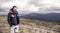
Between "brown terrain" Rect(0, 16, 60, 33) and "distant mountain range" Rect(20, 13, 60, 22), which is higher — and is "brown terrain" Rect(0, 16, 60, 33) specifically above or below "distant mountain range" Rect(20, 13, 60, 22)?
below

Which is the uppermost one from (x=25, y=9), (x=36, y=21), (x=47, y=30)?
(x=25, y=9)

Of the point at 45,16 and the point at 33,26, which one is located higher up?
the point at 45,16

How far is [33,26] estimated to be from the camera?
439cm

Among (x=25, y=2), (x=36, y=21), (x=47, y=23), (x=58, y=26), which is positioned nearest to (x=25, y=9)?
(x=25, y=2)

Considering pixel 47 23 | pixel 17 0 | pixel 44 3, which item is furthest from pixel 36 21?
pixel 17 0

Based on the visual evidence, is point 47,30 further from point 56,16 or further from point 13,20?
point 13,20

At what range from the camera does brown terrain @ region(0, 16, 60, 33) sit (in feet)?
14.3

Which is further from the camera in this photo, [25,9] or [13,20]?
[25,9]

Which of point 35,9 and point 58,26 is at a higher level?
point 35,9

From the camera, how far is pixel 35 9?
175 inches

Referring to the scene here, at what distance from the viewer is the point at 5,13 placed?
14.0ft

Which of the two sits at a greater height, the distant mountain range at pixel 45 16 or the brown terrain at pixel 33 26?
the distant mountain range at pixel 45 16

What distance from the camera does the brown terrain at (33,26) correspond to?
14.3ft

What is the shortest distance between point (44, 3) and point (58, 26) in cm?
83
